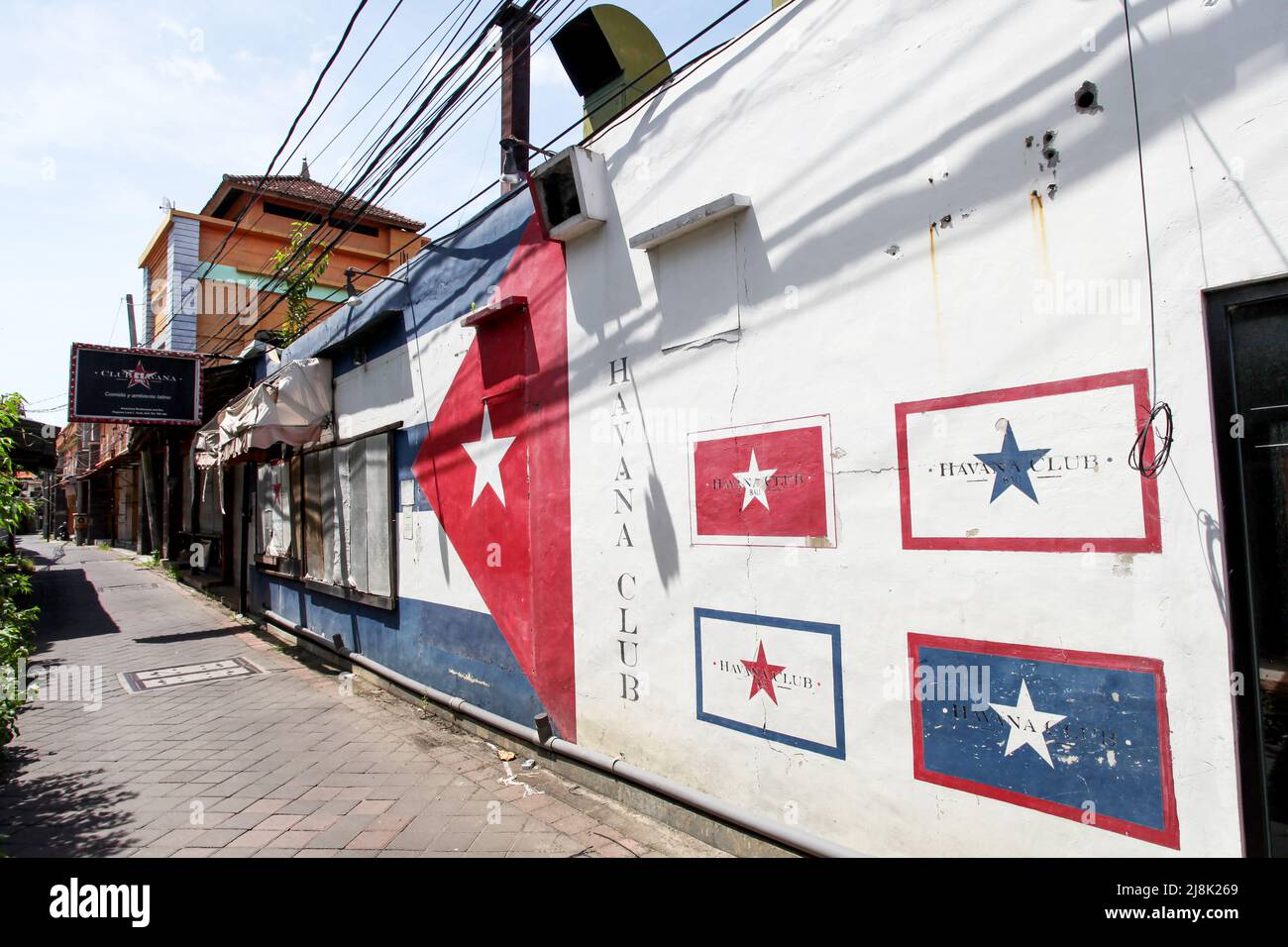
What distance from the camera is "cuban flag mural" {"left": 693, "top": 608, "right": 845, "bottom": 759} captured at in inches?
118

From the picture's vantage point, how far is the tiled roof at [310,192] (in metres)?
20.1

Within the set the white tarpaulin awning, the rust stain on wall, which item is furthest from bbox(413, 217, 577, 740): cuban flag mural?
the white tarpaulin awning

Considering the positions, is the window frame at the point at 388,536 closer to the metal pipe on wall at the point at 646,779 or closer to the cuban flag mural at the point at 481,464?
the cuban flag mural at the point at 481,464

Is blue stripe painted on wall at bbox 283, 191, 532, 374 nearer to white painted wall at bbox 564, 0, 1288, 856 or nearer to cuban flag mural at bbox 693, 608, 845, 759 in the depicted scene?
white painted wall at bbox 564, 0, 1288, 856

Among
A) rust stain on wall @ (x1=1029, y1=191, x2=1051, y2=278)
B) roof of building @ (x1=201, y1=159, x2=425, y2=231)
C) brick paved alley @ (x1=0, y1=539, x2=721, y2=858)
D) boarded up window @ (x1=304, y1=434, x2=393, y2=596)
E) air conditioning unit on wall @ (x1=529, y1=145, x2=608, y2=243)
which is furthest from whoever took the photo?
roof of building @ (x1=201, y1=159, x2=425, y2=231)

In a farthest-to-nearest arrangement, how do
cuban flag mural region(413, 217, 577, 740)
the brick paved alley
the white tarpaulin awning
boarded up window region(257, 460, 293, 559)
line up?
1. boarded up window region(257, 460, 293, 559)
2. the white tarpaulin awning
3. cuban flag mural region(413, 217, 577, 740)
4. the brick paved alley

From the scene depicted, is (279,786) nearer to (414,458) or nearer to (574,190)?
(414,458)

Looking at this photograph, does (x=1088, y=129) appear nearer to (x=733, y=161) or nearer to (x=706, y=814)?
(x=733, y=161)

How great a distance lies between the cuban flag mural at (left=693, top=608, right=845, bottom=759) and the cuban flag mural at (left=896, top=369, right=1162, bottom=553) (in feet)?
2.32

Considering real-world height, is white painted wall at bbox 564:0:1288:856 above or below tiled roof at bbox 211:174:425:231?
below

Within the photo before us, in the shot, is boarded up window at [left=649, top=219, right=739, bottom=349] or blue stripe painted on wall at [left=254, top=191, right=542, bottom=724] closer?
boarded up window at [left=649, top=219, right=739, bottom=349]

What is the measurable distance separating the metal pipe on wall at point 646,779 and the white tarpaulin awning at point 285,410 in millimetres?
3297
